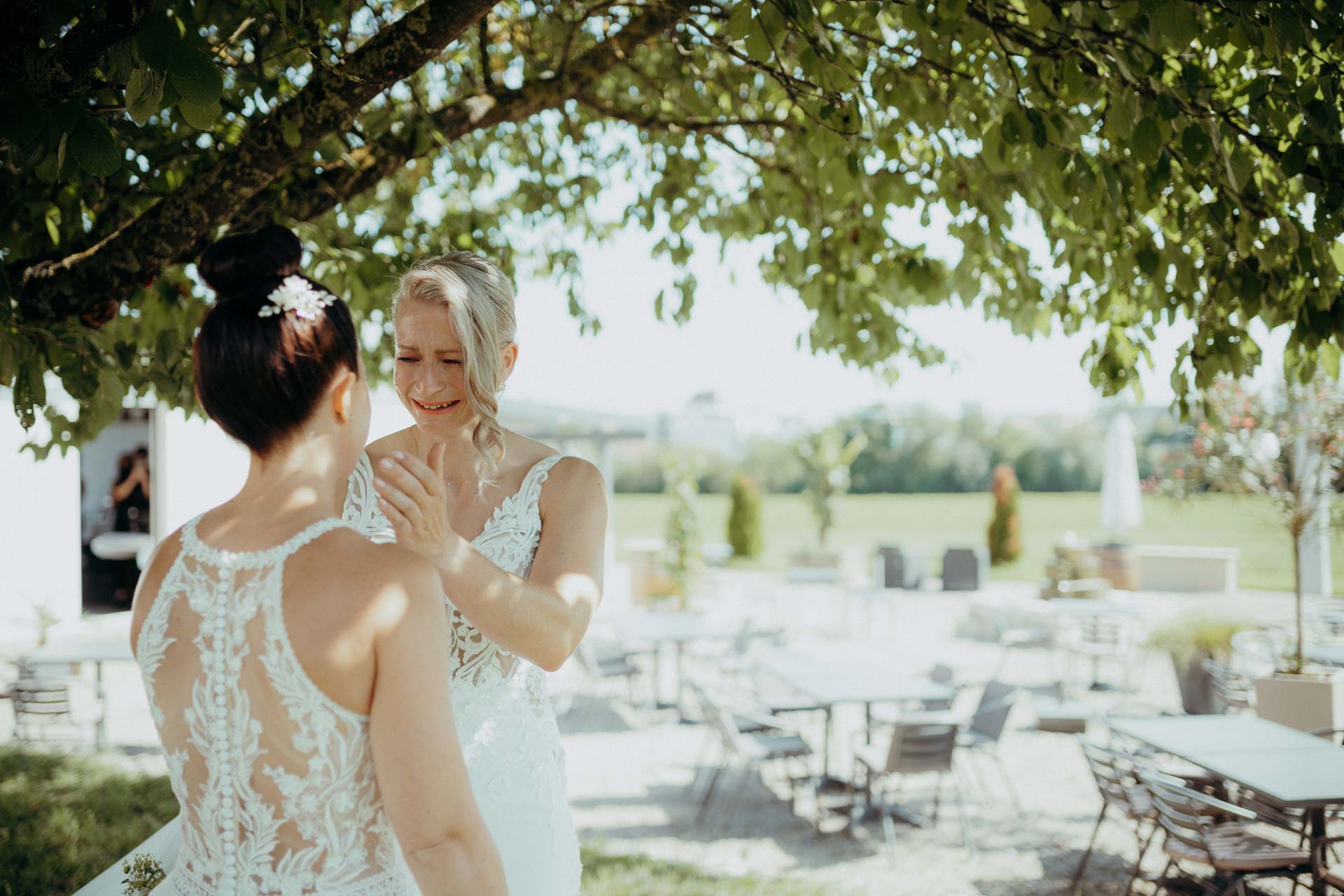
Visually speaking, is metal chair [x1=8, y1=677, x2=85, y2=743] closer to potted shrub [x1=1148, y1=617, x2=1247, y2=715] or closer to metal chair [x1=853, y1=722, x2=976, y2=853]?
metal chair [x1=853, y1=722, x2=976, y2=853]

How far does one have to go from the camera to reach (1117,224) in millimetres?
3068

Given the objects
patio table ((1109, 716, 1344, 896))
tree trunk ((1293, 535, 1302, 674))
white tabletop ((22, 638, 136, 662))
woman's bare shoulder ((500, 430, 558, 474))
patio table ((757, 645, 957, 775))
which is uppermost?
woman's bare shoulder ((500, 430, 558, 474))

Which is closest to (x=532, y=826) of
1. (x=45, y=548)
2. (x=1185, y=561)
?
(x=45, y=548)

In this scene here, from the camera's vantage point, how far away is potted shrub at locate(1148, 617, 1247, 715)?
984cm

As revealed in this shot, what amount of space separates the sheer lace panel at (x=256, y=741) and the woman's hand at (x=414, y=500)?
0.55 feet

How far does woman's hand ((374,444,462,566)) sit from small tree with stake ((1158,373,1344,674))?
7431mm

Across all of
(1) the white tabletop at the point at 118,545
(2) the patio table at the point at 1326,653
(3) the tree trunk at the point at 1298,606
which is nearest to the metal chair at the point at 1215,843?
(3) the tree trunk at the point at 1298,606

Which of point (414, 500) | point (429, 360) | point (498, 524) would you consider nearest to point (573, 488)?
point (498, 524)

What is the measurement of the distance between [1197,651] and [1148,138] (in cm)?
861

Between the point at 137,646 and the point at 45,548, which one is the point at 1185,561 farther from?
the point at 137,646

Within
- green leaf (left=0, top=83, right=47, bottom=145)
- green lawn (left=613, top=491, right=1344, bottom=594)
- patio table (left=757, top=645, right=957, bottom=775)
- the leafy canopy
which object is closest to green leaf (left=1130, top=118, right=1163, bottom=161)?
the leafy canopy

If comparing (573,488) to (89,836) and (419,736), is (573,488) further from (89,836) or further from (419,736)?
(89,836)

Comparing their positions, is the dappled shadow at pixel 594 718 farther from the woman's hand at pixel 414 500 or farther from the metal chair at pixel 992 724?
the woman's hand at pixel 414 500

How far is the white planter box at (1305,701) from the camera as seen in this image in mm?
7414
